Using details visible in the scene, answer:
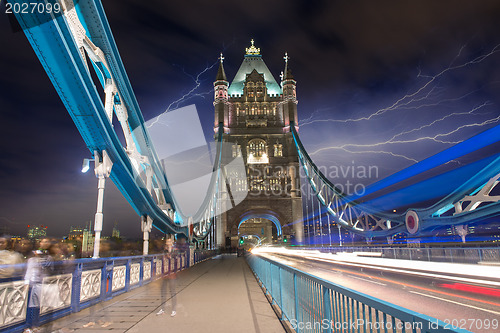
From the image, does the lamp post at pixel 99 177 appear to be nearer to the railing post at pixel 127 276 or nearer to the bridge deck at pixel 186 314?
the railing post at pixel 127 276

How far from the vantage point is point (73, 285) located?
6.27 metres

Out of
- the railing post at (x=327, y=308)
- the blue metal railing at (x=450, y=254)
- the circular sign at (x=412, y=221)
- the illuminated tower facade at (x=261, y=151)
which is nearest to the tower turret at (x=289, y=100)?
the illuminated tower facade at (x=261, y=151)

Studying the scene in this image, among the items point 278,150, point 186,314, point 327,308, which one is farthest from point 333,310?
point 278,150

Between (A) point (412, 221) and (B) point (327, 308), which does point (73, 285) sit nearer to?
(B) point (327, 308)

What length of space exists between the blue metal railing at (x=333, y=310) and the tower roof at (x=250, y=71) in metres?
64.3

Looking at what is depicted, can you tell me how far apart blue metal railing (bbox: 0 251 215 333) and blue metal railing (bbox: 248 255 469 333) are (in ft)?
13.3

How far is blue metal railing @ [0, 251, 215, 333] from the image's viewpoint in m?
4.52

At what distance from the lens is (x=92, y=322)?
18.1 ft

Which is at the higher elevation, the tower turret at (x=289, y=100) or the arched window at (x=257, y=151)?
the tower turret at (x=289, y=100)

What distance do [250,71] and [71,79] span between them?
66007mm

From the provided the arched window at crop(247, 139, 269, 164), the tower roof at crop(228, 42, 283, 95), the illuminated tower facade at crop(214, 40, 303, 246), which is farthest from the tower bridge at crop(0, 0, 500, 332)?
the tower roof at crop(228, 42, 283, 95)

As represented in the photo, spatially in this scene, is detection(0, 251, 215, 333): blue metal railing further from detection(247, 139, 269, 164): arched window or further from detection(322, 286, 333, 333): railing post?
detection(247, 139, 269, 164): arched window

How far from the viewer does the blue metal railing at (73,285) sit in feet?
14.8

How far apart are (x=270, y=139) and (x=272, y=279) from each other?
5440cm
